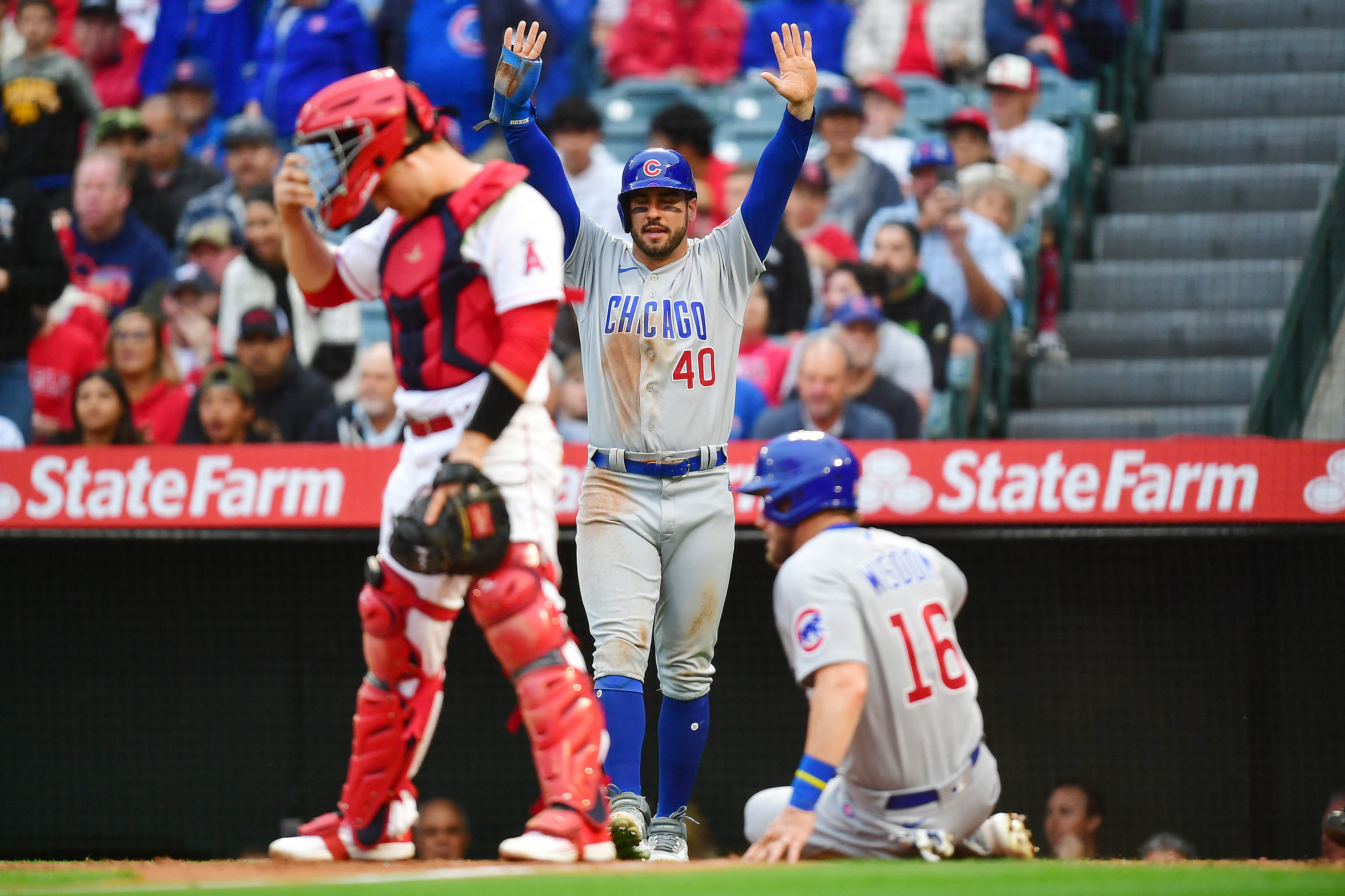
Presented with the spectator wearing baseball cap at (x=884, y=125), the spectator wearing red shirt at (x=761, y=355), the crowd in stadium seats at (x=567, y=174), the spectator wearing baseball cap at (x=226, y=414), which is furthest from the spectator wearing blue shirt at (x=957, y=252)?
the spectator wearing baseball cap at (x=226, y=414)

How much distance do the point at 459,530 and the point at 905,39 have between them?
21.3 ft

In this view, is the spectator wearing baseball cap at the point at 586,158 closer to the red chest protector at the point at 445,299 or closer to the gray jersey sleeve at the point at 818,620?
the red chest protector at the point at 445,299

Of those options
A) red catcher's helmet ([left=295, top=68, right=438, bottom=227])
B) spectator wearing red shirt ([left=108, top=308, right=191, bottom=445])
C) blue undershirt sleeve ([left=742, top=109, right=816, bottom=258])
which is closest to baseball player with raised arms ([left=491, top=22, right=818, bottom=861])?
blue undershirt sleeve ([left=742, top=109, right=816, bottom=258])

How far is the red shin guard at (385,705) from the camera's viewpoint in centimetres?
360

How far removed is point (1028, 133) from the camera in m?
8.22

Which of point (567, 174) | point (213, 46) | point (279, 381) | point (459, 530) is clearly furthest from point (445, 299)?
point (213, 46)

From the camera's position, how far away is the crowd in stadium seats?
23.1ft

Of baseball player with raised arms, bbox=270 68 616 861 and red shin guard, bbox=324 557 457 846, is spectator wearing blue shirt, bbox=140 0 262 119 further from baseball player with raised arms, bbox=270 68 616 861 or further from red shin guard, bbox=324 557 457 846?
red shin guard, bbox=324 557 457 846

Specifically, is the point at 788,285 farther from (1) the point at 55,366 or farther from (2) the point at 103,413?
(1) the point at 55,366

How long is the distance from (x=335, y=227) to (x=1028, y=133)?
5.36 m

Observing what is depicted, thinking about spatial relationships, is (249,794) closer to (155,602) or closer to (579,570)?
(155,602)

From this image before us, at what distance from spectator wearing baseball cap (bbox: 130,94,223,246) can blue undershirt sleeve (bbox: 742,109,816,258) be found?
493cm

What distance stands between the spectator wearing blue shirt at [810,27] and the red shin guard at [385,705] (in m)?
6.13

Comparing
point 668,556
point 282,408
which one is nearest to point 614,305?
point 668,556
